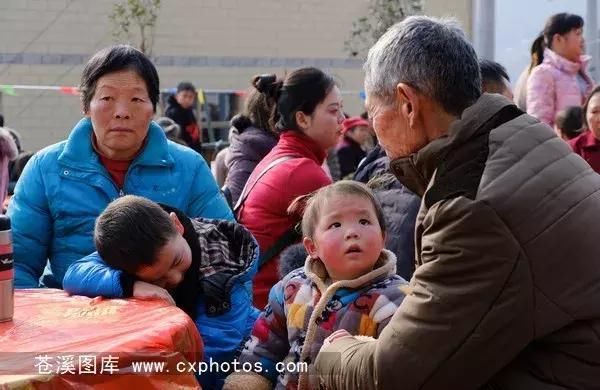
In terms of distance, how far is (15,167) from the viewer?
7.66m

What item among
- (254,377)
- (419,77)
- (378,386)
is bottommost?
(254,377)

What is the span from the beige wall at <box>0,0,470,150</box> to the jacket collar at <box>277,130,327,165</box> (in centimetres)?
1197

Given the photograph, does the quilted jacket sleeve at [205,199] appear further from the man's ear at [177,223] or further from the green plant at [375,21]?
the green plant at [375,21]

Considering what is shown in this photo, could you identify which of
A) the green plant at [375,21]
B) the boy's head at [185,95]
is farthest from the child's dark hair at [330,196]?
the green plant at [375,21]

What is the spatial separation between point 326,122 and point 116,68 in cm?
124

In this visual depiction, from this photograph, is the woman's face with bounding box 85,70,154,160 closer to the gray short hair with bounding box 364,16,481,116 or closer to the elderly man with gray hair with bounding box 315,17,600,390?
the gray short hair with bounding box 364,16,481,116

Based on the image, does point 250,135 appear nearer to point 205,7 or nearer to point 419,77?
point 419,77

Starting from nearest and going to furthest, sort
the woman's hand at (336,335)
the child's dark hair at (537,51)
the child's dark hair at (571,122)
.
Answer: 1. the woman's hand at (336,335)
2. the child's dark hair at (571,122)
3. the child's dark hair at (537,51)

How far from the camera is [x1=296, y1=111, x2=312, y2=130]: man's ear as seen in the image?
425 cm

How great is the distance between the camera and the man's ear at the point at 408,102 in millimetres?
2104

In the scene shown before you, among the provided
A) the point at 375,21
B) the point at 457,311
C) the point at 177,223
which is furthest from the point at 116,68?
the point at 375,21

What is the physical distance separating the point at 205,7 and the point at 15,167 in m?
9.87

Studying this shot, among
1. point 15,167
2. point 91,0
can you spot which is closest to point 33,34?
point 91,0

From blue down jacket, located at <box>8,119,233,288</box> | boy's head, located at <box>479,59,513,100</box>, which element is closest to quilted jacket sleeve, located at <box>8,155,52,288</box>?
blue down jacket, located at <box>8,119,233,288</box>
